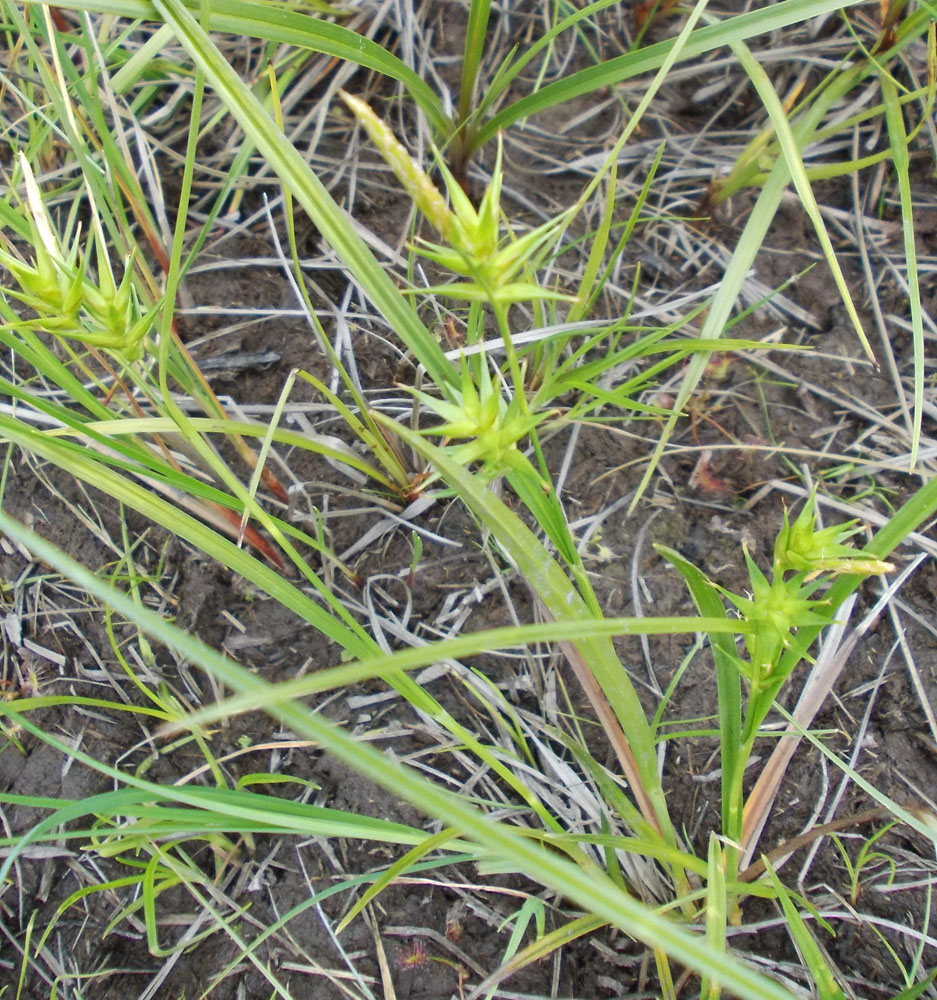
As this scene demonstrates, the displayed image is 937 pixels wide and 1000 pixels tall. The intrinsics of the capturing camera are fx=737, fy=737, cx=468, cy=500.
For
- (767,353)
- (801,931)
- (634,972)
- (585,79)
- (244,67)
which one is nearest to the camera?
(801,931)

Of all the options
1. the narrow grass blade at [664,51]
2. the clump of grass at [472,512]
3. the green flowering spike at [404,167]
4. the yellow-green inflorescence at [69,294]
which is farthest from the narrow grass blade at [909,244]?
the yellow-green inflorescence at [69,294]

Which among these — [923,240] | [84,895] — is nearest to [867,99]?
[923,240]

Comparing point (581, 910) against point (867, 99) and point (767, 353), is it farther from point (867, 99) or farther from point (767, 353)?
point (867, 99)

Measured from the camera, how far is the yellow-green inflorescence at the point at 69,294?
31.2 inches

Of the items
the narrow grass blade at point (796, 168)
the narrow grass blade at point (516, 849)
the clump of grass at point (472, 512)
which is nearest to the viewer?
the narrow grass blade at point (516, 849)

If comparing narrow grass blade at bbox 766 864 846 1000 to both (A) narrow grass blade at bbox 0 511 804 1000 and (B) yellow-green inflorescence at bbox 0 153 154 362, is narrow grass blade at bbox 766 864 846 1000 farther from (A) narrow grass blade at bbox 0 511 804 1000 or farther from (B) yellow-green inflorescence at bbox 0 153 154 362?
(B) yellow-green inflorescence at bbox 0 153 154 362

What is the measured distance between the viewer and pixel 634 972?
1.04 metres

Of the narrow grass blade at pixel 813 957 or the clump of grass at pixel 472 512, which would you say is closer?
the clump of grass at pixel 472 512

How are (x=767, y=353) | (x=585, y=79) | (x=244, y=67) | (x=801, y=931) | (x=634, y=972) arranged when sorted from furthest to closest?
(x=244, y=67)
(x=767, y=353)
(x=585, y=79)
(x=634, y=972)
(x=801, y=931)

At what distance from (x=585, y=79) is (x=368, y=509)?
2.63 feet

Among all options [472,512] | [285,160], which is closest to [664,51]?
[285,160]

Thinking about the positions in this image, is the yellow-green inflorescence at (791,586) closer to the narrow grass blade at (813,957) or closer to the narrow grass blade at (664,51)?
the narrow grass blade at (813,957)

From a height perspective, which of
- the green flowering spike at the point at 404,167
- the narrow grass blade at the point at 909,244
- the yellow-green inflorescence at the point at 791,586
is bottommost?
the yellow-green inflorescence at the point at 791,586

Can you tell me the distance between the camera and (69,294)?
81cm
